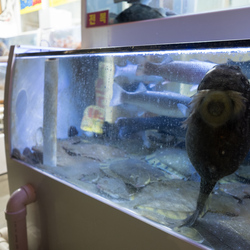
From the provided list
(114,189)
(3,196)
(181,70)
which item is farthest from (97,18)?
(3,196)

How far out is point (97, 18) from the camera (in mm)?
1396

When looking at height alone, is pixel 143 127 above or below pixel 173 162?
above

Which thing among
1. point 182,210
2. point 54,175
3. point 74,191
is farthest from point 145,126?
point 54,175

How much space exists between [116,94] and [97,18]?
723 mm

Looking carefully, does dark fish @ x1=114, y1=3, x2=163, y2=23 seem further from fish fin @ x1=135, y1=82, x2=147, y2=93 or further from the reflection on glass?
fish fin @ x1=135, y1=82, x2=147, y2=93

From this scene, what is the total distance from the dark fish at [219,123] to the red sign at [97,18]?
93 centimetres

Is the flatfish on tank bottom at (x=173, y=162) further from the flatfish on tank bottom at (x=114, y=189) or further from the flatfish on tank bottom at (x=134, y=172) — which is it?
the flatfish on tank bottom at (x=114, y=189)

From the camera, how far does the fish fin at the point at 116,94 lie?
894mm

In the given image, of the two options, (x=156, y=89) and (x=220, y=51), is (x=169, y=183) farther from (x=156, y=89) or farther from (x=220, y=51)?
(x=220, y=51)

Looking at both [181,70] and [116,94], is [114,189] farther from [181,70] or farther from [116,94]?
[181,70]

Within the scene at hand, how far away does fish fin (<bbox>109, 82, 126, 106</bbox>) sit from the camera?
0.89m

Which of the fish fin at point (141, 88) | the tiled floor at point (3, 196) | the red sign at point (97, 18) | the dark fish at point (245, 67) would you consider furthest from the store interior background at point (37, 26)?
the dark fish at point (245, 67)

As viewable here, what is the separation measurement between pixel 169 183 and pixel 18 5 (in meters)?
2.24

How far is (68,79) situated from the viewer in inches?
42.4
